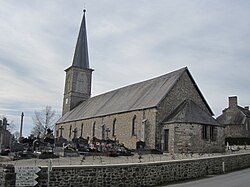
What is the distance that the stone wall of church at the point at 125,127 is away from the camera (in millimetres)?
31969

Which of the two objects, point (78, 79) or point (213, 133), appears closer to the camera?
point (213, 133)

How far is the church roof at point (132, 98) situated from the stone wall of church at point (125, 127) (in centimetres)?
64

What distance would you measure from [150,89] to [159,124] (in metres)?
6.59

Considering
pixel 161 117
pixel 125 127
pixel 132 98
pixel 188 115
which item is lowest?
pixel 125 127

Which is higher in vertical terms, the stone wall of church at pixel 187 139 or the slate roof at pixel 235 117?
the slate roof at pixel 235 117

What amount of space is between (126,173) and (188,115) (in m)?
17.0

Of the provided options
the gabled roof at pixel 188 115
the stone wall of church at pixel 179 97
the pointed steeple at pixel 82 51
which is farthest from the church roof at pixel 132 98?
the pointed steeple at pixel 82 51

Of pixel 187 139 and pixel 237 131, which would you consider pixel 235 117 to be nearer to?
pixel 237 131

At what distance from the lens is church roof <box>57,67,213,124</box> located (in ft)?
110

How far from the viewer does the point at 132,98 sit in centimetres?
3862

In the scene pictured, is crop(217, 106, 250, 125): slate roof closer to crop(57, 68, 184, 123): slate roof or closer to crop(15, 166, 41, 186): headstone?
crop(57, 68, 184, 123): slate roof

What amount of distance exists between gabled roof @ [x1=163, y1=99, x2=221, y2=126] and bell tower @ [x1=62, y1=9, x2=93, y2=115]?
31030 millimetres

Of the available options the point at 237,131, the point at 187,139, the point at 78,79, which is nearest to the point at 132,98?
the point at 187,139

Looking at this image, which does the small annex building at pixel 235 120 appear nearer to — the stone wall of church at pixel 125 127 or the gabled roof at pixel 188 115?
the gabled roof at pixel 188 115
